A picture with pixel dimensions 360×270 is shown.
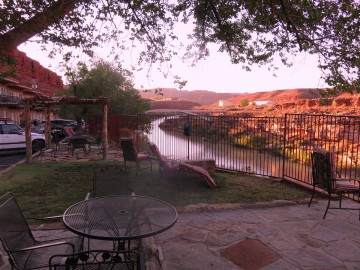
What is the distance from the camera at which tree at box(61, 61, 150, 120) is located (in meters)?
19.7

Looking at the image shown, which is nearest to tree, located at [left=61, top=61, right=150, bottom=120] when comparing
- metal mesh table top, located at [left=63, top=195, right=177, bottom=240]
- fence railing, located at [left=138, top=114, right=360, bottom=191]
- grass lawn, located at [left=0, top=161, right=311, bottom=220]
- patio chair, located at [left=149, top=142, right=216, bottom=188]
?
fence railing, located at [left=138, top=114, right=360, bottom=191]

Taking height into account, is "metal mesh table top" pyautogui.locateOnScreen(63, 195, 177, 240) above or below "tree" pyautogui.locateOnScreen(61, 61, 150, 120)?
below

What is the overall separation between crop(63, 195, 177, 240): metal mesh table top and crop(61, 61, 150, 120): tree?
1664 centimetres

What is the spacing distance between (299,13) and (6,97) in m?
36.7

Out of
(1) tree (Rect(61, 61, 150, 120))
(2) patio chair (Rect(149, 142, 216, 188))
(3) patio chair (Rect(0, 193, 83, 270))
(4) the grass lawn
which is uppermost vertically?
(1) tree (Rect(61, 61, 150, 120))

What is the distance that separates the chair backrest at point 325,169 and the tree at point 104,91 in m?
15.7

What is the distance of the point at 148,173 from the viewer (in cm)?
845

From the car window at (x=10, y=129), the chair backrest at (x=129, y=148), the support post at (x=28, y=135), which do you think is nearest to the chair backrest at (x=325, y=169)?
the chair backrest at (x=129, y=148)

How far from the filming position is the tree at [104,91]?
19.7 meters

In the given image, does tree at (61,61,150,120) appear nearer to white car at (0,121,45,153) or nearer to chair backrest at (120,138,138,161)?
white car at (0,121,45,153)

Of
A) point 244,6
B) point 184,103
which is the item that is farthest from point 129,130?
point 184,103

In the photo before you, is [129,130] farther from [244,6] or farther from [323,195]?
[323,195]

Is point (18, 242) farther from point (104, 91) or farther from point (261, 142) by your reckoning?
point (104, 91)

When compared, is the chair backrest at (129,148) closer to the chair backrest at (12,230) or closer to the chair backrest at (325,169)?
the chair backrest at (325,169)
